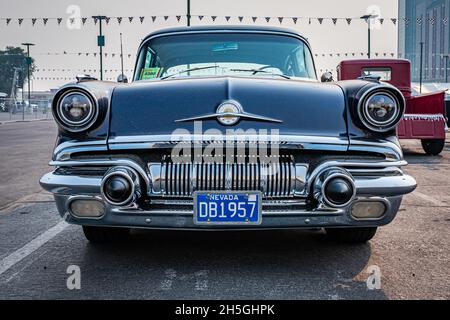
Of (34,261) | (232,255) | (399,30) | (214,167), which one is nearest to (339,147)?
(214,167)

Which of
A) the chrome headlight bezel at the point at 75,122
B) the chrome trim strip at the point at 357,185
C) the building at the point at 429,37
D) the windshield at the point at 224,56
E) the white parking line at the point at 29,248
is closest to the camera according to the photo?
the chrome trim strip at the point at 357,185

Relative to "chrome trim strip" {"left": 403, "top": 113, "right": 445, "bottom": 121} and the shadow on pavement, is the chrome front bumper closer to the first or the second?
the shadow on pavement

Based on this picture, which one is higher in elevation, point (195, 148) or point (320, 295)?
point (195, 148)

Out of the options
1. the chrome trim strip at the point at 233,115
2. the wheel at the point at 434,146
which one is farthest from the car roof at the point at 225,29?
the wheel at the point at 434,146

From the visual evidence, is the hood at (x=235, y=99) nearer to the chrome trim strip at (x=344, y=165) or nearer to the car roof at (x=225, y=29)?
the chrome trim strip at (x=344, y=165)

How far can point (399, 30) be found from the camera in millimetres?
143250

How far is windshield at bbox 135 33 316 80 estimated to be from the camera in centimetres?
428

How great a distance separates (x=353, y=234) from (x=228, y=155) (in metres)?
1.27

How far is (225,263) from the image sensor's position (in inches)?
131

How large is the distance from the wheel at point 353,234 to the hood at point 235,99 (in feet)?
2.81

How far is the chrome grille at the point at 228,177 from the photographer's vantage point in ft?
9.68

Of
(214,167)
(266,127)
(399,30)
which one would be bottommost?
(214,167)
